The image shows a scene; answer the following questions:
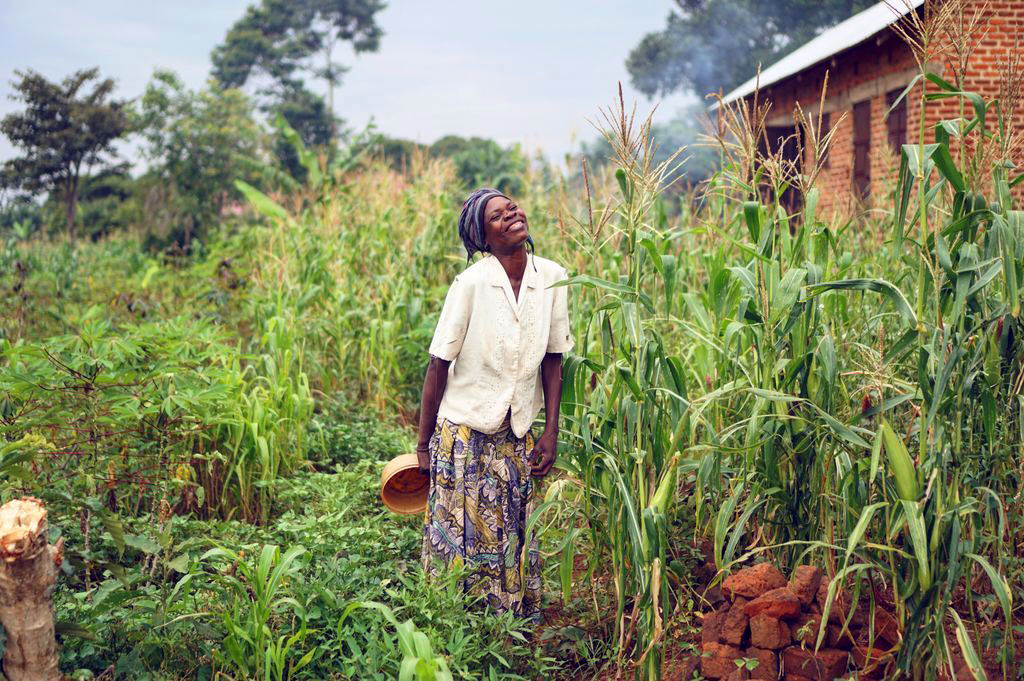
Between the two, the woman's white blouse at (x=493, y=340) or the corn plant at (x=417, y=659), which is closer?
the corn plant at (x=417, y=659)

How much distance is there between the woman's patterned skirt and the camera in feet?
10.8

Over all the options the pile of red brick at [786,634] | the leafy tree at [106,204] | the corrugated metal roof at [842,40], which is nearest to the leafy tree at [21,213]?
the leafy tree at [106,204]

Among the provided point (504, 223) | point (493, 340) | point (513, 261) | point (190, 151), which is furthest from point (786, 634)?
point (190, 151)

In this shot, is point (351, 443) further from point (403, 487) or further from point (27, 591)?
point (27, 591)

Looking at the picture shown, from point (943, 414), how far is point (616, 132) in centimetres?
133

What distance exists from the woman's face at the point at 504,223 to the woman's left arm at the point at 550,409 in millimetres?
454

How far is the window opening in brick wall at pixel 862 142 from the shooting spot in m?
12.0

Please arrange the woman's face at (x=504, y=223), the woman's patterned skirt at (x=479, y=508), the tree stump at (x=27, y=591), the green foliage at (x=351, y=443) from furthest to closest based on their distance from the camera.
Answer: the green foliage at (x=351, y=443)
the woman's patterned skirt at (x=479, y=508)
the woman's face at (x=504, y=223)
the tree stump at (x=27, y=591)

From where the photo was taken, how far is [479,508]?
332 centimetres

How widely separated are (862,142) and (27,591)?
39.6ft

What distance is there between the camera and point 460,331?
318 cm

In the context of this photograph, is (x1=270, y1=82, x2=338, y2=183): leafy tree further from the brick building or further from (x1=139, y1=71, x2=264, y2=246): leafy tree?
the brick building

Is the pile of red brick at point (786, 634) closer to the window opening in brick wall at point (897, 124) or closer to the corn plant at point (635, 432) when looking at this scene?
the corn plant at point (635, 432)

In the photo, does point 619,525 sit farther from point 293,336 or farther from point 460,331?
point 293,336
